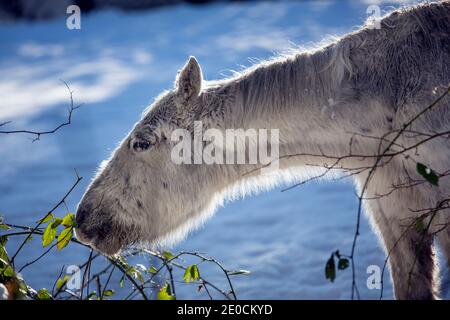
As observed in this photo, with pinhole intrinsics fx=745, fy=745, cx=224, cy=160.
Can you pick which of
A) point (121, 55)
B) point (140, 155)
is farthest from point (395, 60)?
point (121, 55)

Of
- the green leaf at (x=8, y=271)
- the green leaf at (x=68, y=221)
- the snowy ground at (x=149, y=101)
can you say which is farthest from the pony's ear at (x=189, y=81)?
the green leaf at (x=8, y=271)

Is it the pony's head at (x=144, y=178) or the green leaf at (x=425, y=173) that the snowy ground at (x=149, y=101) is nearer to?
the pony's head at (x=144, y=178)

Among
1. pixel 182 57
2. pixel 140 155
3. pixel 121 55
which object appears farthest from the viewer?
pixel 121 55

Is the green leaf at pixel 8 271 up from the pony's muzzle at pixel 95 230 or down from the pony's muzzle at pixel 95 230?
down

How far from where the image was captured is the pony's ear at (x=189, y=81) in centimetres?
379

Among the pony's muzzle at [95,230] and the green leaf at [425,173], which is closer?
the green leaf at [425,173]

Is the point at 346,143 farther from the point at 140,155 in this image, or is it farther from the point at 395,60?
the point at 140,155

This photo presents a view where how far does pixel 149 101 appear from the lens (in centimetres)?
1045

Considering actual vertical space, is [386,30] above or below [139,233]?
above

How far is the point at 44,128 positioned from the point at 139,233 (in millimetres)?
5820

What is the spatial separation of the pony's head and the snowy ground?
749 mm

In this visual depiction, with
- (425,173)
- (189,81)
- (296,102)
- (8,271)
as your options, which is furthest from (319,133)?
(8,271)
